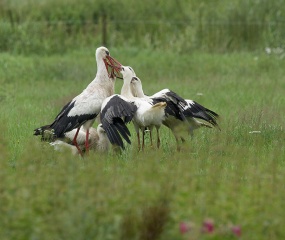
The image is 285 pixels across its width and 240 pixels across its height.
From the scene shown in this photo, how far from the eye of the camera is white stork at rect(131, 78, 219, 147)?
11.2 metres

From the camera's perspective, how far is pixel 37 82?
1845 cm

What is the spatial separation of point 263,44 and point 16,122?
32.0 feet

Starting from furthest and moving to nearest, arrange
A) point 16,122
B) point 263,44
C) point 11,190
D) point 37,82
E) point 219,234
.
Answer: point 263,44
point 37,82
point 16,122
point 11,190
point 219,234

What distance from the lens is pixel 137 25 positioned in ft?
76.6

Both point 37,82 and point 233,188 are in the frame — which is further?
point 37,82

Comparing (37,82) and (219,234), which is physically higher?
(219,234)

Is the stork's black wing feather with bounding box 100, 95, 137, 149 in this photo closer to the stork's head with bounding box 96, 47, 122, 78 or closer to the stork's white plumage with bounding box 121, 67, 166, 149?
the stork's white plumage with bounding box 121, 67, 166, 149

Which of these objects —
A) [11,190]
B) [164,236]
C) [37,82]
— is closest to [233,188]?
[164,236]

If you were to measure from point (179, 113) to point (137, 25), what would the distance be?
12375 mm

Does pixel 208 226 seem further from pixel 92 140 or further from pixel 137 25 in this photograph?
pixel 137 25

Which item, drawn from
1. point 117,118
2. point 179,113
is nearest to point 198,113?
point 179,113

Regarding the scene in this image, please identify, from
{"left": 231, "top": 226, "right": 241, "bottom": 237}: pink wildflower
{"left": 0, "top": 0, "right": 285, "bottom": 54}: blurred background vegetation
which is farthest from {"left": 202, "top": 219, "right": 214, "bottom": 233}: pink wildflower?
{"left": 0, "top": 0, "right": 285, "bottom": 54}: blurred background vegetation

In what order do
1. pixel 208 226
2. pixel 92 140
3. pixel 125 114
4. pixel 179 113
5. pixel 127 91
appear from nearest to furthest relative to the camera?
1. pixel 208 226
2. pixel 125 114
3. pixel 179 113
4. pixel 127 91
5. pixel 92 140

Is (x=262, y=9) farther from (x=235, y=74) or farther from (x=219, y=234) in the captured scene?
(x=219, y=234)
